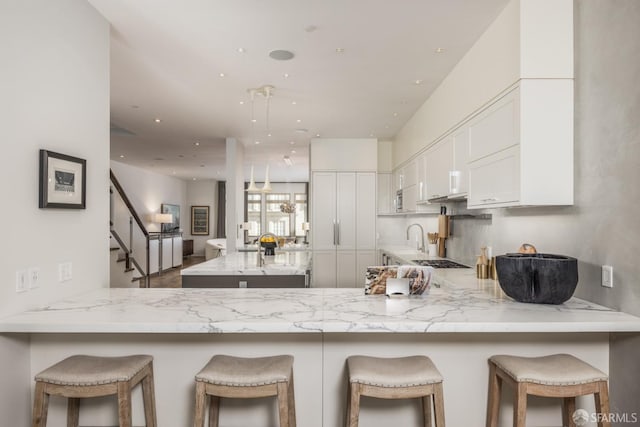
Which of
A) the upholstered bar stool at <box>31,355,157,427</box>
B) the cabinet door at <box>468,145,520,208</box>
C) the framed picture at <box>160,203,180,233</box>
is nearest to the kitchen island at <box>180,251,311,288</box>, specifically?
the cabinet door at <box>468,145,520,208</box>

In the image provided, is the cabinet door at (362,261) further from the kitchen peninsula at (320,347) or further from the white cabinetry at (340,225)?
the kitchen peninsula at (320,347)

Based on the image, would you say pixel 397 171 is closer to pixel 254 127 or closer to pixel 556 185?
pixel 254 127

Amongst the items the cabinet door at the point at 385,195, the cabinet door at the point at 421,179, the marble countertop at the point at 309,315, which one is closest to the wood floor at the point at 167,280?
the cabinet door at the point at 385,195

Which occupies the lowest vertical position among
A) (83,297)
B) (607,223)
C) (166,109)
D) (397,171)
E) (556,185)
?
(83,297)

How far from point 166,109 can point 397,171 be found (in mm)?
3756

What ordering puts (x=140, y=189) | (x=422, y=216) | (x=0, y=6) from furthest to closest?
(x=140, y=189) < (x=422, y=216) < (x=0, y=6)

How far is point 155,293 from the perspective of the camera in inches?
87.9

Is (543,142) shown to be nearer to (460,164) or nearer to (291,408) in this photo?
(460,164)

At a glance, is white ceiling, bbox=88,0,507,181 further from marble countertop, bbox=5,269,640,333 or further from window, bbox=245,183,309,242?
window, bbox=245,183,309,242

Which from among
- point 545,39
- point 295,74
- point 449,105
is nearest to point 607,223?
point 545,39

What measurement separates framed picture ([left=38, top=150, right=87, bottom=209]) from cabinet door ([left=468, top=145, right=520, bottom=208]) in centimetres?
265

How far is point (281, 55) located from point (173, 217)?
423 inches

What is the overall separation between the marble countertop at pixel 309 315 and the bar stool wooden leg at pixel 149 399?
0.32 m

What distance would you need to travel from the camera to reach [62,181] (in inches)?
83.0
